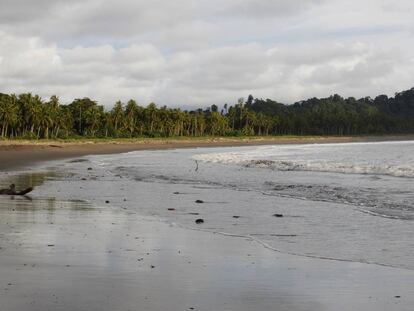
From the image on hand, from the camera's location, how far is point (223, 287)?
768 centimetres

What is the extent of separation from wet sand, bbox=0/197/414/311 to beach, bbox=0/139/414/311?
0.02m

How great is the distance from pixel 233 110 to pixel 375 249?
167184mm

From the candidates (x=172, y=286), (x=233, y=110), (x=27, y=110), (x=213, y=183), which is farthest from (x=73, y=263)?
(x=233, y=110)

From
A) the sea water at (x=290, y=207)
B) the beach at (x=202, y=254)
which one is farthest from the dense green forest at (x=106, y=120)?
the beach at (x=202, y=254)

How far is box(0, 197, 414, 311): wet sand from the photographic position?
6887 millimetres

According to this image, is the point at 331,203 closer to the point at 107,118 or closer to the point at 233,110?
the point at 107,118

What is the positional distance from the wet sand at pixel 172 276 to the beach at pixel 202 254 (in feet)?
0.05

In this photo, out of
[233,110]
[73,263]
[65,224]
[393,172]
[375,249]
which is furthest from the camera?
[233,110]

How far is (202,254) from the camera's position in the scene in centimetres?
998

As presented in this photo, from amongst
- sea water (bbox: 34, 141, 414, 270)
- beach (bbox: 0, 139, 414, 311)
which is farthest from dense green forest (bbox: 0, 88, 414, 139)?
beach (bbox: 0, 139, 414, 311)

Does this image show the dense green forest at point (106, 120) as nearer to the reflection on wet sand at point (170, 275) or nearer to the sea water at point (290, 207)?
the sea water at point (290, 207)

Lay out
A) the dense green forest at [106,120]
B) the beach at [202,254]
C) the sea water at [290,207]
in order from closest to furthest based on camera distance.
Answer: the beach at [202,254] → the sea water at [290,207] → the dense green forest at [106,120]

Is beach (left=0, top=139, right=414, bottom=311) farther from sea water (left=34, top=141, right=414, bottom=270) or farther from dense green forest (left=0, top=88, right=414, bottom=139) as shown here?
dense green forest (left=0, top=88, right=414, bottom=139)

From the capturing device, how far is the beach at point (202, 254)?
7078 millimetres
